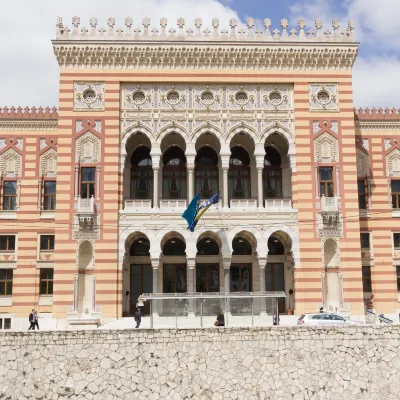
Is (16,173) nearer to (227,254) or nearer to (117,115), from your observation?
(117,115)

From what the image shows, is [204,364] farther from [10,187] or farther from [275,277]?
[10,187]

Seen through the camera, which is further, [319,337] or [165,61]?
[165,61]

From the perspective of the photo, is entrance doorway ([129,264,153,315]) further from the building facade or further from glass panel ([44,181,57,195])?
glass panel ([44,181,57,195])

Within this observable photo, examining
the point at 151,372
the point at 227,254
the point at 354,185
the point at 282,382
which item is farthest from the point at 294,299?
the point at 151,372

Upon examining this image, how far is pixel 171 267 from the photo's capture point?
117ft

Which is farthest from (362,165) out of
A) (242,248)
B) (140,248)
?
(140,248)

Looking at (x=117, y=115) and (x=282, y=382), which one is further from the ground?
(x=117, y=115)

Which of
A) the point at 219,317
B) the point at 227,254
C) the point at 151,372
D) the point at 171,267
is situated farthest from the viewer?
the point at 171,267

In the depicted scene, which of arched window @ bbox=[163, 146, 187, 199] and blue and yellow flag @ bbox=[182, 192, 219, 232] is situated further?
arched window @ bbox=[163, 146, 187, 199]

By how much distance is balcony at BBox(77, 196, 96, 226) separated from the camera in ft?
107

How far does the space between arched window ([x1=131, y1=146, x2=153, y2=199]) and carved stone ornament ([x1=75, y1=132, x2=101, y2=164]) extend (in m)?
3.56

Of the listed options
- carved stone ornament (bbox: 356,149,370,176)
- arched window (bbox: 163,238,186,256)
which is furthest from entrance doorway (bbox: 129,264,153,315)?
carved stone ornament (bbox: 356,149,370,176)

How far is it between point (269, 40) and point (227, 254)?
516 inches

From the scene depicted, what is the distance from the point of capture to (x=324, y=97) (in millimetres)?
35031
